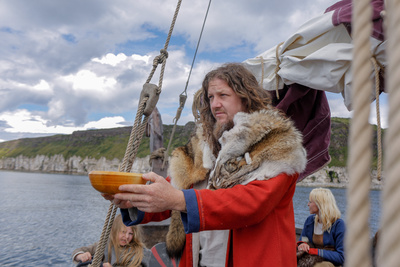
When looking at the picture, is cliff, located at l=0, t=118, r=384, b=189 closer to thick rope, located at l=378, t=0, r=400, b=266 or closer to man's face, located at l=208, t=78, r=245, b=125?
man's face, located at l=208, t=78, r=245, b=125

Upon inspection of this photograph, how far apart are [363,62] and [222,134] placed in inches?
61.4

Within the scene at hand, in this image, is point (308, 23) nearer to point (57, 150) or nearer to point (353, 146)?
point (353, 146)

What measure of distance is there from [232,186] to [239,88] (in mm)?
674

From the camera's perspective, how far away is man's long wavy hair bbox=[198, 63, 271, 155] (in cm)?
202

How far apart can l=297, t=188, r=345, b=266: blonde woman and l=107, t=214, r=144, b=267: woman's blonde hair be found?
2.16 m

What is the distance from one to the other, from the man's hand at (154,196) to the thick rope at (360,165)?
103 cm

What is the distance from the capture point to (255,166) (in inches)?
65.7

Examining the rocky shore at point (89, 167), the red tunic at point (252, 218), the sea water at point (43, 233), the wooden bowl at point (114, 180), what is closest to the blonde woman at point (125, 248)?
the red tunic at point (252, 218)

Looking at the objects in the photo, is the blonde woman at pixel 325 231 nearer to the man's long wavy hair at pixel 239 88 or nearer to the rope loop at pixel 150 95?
the man's long wavy hair at pixel 239 88

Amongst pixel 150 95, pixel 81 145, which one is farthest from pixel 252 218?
pixel 81 145

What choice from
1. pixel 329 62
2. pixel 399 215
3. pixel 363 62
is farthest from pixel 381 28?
pixel 399 215

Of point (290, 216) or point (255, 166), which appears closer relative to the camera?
point (255, 166)

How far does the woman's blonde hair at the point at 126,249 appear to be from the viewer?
3.90 metres

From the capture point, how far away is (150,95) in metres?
2.02
